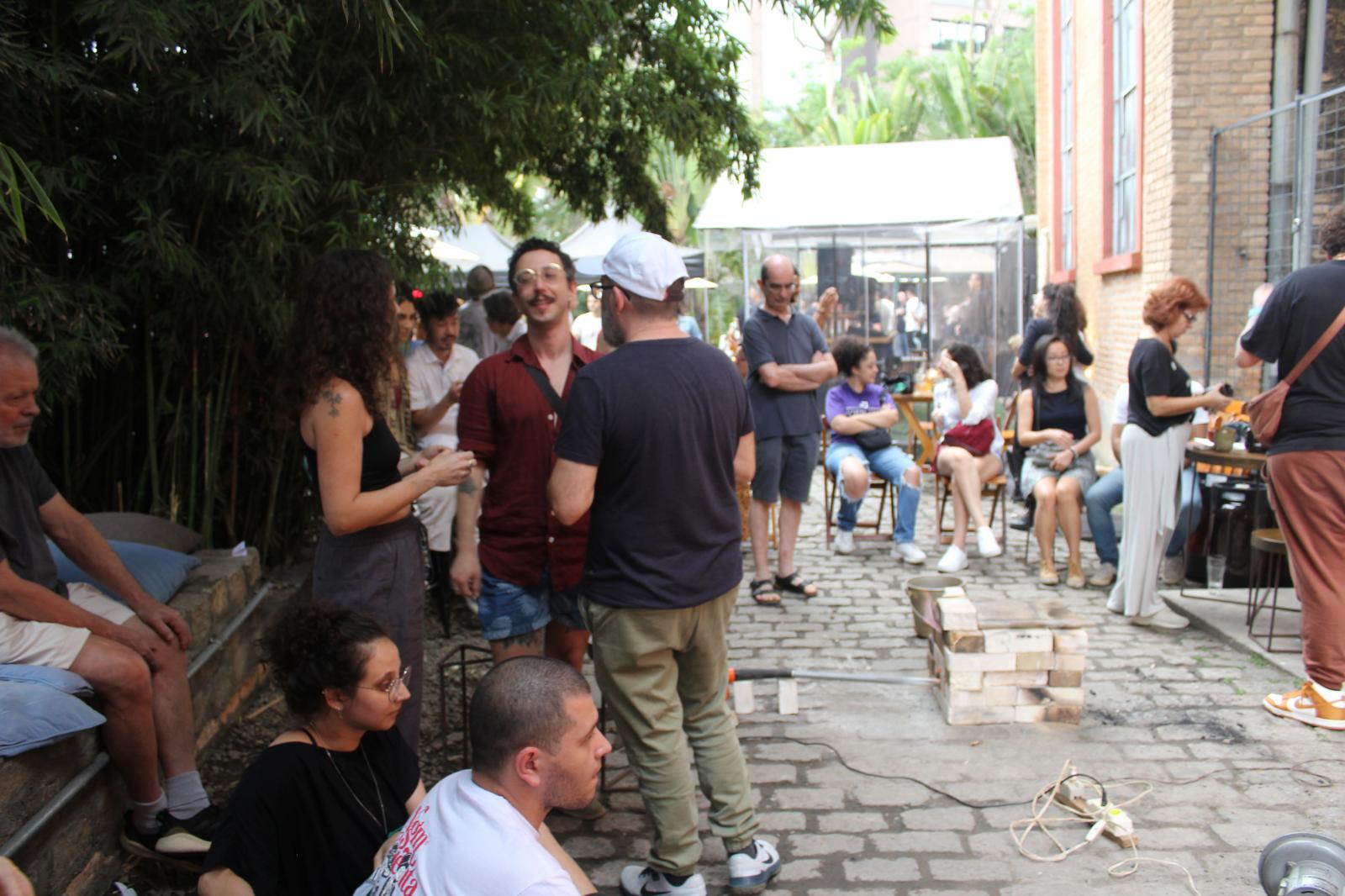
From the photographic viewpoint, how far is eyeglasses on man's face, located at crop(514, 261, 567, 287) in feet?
11.8

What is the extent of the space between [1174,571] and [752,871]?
452 cm

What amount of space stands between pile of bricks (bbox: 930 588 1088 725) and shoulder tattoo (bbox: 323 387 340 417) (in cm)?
258

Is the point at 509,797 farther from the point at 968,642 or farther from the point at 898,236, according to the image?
the point at 898,236

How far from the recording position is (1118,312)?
37.2ft

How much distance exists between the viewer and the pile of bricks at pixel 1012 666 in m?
4.51

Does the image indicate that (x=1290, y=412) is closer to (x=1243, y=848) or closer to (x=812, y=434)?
(x=1243, y=848)

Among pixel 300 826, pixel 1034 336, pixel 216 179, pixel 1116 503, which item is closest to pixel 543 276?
pixel 216 179

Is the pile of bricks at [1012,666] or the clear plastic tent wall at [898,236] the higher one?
the clear plastic tent wall at [898,236]

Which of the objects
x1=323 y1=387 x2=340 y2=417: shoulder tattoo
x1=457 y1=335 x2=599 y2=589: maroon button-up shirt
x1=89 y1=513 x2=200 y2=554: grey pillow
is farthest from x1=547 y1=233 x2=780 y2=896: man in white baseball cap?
x1=89 y1=513 x2=200 y2=554: grey pillow

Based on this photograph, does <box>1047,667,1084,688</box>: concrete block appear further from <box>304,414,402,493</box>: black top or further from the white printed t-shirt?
the white printed t-shirt

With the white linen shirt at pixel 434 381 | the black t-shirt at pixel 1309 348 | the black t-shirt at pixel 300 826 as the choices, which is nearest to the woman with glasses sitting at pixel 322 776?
the black t-shirt at pixel 300 826

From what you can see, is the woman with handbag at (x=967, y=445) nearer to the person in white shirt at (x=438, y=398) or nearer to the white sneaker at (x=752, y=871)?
the person in white shirt at (x=438, y=398)

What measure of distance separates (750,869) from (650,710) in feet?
1.96

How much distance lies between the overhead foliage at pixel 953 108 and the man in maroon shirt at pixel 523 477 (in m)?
24.8
